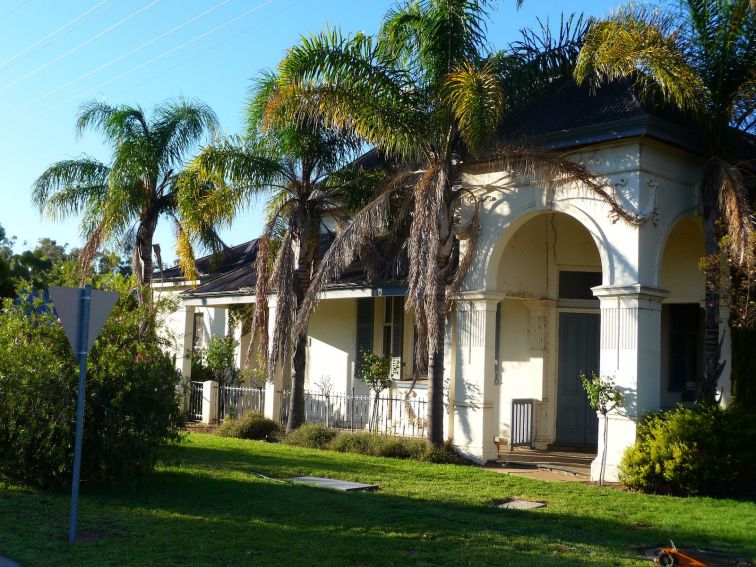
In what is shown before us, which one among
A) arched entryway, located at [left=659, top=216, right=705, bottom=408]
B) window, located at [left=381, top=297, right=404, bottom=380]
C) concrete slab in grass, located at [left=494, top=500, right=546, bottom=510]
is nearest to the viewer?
concrete slab in grass, located at [left=494, top=500, right=546, bottom=510]

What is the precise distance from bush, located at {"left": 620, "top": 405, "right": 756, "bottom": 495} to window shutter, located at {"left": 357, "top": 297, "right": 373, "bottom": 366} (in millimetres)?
8147

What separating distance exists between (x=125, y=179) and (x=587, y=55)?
34.4ft

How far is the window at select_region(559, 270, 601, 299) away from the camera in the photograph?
53.2ft

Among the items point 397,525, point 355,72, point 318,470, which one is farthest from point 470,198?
point 397,525

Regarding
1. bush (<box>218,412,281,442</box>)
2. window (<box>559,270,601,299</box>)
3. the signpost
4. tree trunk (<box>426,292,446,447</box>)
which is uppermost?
window (<box>559,270,601,299</box>)

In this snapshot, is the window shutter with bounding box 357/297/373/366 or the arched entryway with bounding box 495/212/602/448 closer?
the arched entryway with bounding box 495/212/602/448

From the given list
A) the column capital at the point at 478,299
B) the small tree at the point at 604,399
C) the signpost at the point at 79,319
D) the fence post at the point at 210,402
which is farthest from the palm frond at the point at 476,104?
the fence post at the point at 210,402

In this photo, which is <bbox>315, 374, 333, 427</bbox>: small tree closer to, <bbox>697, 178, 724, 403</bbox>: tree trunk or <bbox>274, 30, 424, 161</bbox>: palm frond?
<bbox>274, 30, 424, 161</bbox>: palm frond

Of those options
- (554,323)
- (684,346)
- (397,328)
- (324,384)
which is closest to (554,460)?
(554,323)

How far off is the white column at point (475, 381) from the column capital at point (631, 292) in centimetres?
221

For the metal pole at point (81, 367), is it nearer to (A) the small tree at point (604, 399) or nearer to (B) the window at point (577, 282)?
(A) the small tree at point (604, 399)

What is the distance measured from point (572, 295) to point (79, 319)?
34.6 ft

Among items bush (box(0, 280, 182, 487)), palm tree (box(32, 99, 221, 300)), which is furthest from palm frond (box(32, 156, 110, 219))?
bush (box(0, 280, 182, 487))

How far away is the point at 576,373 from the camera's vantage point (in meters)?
15.9
